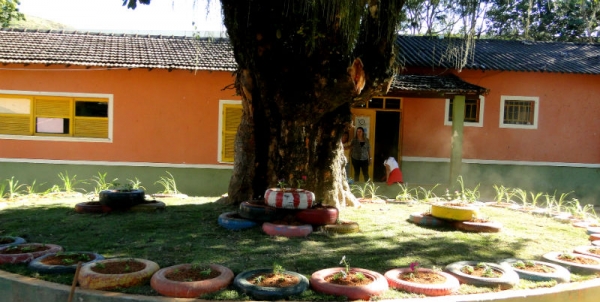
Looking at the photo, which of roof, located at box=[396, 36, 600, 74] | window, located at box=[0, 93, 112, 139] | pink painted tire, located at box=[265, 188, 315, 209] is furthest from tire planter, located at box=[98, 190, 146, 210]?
roof, located at box=[396, 36, 600, 74]

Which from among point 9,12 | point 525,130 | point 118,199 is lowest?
point 118,199

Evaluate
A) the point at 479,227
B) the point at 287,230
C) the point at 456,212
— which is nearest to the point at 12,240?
the point at 287,230

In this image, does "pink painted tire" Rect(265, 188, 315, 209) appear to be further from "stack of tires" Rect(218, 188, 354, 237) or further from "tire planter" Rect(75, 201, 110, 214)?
"tire planter" Rect(75, 201, 110, 214)

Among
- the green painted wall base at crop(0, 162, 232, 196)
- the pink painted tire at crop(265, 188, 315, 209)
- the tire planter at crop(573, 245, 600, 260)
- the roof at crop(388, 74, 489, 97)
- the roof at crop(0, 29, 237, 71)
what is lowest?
the green painted wall base at crop(0, 162, 232, 196)

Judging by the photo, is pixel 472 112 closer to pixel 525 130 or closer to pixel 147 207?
pixel 525 130

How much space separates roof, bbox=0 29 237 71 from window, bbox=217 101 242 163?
3.88ft

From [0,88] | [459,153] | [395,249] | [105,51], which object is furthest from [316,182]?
[0,88]

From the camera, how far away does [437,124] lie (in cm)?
1377

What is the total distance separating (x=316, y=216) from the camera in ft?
19.5

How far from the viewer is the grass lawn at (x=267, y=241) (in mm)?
4738

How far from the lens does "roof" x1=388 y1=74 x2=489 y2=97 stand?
11.6m

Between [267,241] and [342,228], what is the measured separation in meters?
1.00

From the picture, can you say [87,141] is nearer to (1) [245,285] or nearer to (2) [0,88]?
(2) [0,88]

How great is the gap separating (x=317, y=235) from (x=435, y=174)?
8798 mm
